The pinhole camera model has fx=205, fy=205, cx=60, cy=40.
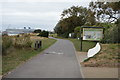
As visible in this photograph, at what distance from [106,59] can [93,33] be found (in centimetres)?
908

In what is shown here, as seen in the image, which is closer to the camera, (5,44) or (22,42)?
(5,44)

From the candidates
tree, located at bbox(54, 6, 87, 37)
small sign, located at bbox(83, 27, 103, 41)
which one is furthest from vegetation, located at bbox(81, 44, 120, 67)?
tree, located at bbox(54, 6, 87, 37)

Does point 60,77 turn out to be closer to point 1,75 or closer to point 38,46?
point 1,75

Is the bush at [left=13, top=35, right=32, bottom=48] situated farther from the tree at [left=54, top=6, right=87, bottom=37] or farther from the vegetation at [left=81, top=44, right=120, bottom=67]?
the tree at [left=54, top=6, right=87, bottom=37]

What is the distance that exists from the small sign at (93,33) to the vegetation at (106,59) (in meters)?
6.83

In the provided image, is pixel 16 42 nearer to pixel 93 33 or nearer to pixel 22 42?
pixel 22 42

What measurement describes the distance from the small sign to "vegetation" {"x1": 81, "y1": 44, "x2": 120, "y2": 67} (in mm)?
6826

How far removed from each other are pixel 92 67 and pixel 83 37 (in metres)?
10.2

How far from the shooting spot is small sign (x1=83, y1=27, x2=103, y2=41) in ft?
64.3

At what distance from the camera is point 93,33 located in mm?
19688

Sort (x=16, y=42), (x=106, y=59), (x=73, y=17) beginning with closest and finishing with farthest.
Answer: (x=106, y=59) < (x=16, y=42) < (x=73, y=17)

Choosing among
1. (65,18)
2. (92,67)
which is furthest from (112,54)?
(65,18)

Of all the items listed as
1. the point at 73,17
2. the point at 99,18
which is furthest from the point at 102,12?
the point at 73,17

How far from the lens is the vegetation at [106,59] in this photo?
10.1 metres
